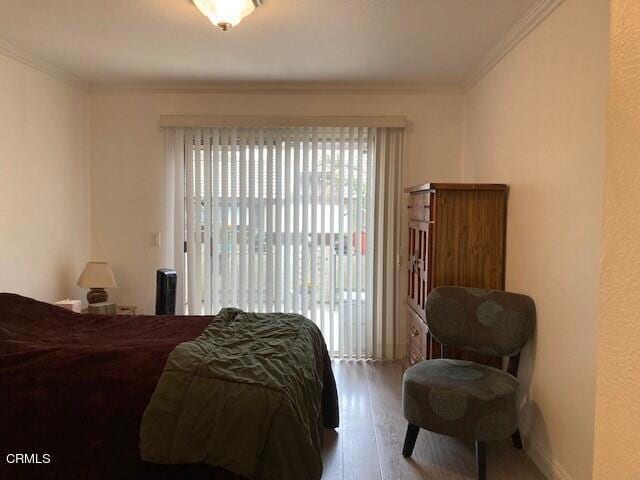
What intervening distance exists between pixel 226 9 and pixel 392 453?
2.51 metres

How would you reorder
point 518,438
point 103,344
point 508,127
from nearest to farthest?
point 103,344 < point 518,438 < point 508,127

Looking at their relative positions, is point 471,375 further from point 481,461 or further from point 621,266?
point 621,266

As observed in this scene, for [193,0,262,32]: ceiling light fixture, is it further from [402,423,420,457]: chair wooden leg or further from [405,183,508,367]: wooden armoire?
[402,423,420,457]: chair wooden leg

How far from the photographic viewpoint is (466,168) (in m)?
3.98

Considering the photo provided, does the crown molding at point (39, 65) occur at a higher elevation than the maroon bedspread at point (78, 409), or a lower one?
higher

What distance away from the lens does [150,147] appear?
4.16 metres

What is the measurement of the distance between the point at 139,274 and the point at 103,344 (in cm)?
191

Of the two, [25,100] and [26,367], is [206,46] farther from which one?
[26,367]

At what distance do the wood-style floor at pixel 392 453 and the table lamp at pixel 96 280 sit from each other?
214 cm

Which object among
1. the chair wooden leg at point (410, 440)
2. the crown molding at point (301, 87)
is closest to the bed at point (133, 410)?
the chair wooden leg at point (410, 440)

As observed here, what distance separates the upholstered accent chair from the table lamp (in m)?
2.60

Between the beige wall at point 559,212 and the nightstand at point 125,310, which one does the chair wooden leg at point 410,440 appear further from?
the nightstand at point 125,310

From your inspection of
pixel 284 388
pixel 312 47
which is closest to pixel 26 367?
pixel 284 388

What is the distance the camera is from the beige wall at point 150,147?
13.3 ft
